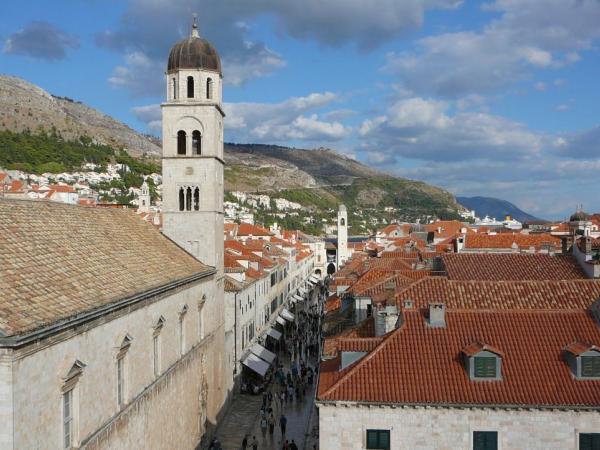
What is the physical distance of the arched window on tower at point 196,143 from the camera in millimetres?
36094

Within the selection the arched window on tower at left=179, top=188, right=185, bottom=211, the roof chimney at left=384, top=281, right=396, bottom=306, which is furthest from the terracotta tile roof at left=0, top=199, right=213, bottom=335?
the roof chimney at left=384, top=281, right=396, bottom=306

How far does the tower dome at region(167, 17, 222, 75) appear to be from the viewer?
1394 inches

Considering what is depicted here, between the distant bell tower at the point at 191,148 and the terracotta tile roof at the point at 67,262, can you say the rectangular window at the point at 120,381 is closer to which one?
the terracotta tile roof at the point at 67,262

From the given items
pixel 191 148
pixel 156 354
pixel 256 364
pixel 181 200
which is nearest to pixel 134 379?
pixel 156 354

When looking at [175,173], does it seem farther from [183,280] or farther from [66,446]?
[66,446]

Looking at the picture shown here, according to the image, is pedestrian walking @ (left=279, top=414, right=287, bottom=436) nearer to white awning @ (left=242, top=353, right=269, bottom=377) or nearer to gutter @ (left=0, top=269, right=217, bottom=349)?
white awning @ (left=242, top=353, right=269, bottom=377)

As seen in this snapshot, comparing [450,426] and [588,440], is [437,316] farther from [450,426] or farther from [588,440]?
[588,440]

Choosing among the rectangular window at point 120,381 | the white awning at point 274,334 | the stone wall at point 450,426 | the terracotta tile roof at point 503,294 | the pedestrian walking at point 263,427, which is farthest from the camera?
the white awning at point 274,334

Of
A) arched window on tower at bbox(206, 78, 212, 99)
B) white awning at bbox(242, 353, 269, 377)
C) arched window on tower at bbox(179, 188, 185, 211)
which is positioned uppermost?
arched window on tower at bbox(206, 78, 212, 99)

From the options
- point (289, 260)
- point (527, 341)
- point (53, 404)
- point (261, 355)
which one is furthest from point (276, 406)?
point (289, 260)

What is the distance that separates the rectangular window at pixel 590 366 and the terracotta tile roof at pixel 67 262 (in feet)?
44.9

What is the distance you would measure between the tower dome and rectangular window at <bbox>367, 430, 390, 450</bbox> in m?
23.2

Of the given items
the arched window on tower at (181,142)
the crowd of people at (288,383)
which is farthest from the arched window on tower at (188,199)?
the crowd of people at (288,383)

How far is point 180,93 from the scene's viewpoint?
1404 inches
